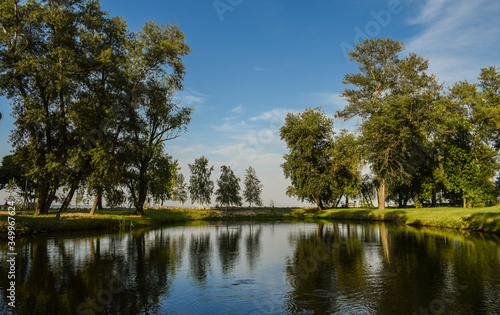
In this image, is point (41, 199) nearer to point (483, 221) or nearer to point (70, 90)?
point (70, 90)

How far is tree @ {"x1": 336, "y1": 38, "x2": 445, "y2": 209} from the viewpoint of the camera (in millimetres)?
47688

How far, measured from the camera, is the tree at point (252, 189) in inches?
4722

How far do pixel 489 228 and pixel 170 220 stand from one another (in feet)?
134

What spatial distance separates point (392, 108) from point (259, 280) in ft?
135

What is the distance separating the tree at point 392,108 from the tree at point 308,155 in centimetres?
1036

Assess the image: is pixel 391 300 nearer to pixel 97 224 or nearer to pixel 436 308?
pixel 436 308

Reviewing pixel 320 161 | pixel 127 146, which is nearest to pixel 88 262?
pixel 127 146

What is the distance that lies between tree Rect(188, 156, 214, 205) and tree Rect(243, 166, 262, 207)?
17.9 metres

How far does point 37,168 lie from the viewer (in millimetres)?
31094
